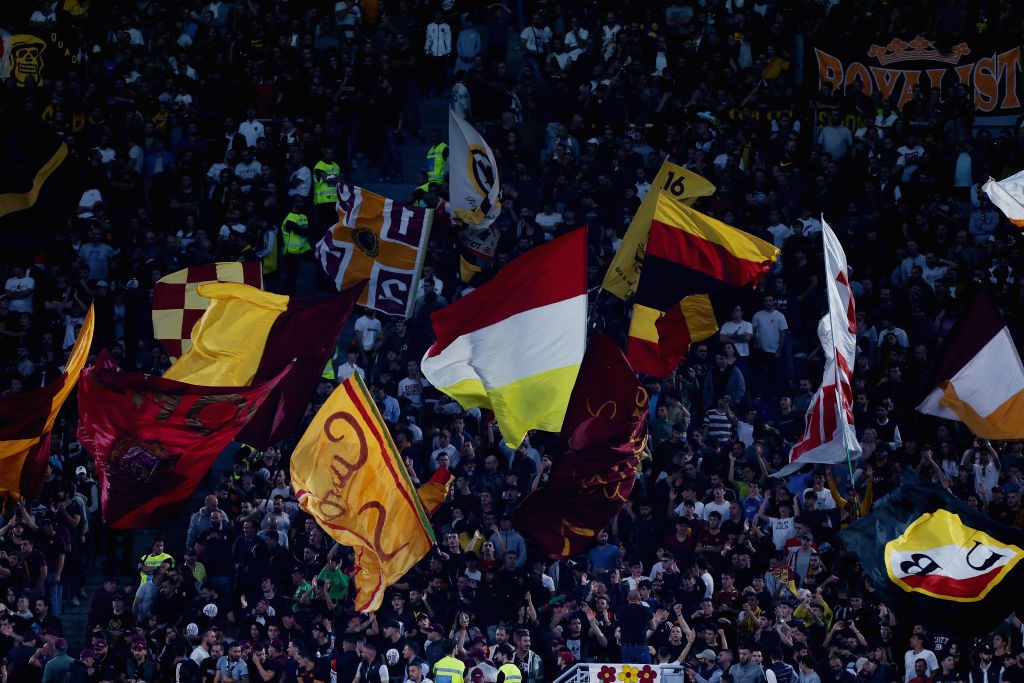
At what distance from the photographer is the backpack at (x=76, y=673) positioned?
20766 mm

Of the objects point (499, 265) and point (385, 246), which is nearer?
point (385, 246)

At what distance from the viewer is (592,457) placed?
61.1 feet

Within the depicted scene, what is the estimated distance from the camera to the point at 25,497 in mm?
21016

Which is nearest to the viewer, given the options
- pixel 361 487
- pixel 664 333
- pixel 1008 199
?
pixel 361 487

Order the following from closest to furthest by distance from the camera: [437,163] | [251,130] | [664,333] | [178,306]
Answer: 1. [664,333]
2. [178,306]
3. [437,163]
4. [251,130]

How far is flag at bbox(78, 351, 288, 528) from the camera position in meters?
18.6

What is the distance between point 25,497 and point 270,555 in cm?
280

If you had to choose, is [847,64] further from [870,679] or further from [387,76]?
[870,679]

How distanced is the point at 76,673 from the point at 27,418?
2.95 metres

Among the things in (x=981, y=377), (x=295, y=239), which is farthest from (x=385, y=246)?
(x=981, y=377)

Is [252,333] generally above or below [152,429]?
above

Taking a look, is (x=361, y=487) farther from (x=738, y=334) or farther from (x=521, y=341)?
(x=738, y=334)

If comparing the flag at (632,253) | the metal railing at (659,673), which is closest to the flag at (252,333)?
the flag at (632,253)

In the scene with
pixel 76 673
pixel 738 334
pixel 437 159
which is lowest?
pixel 76 673
